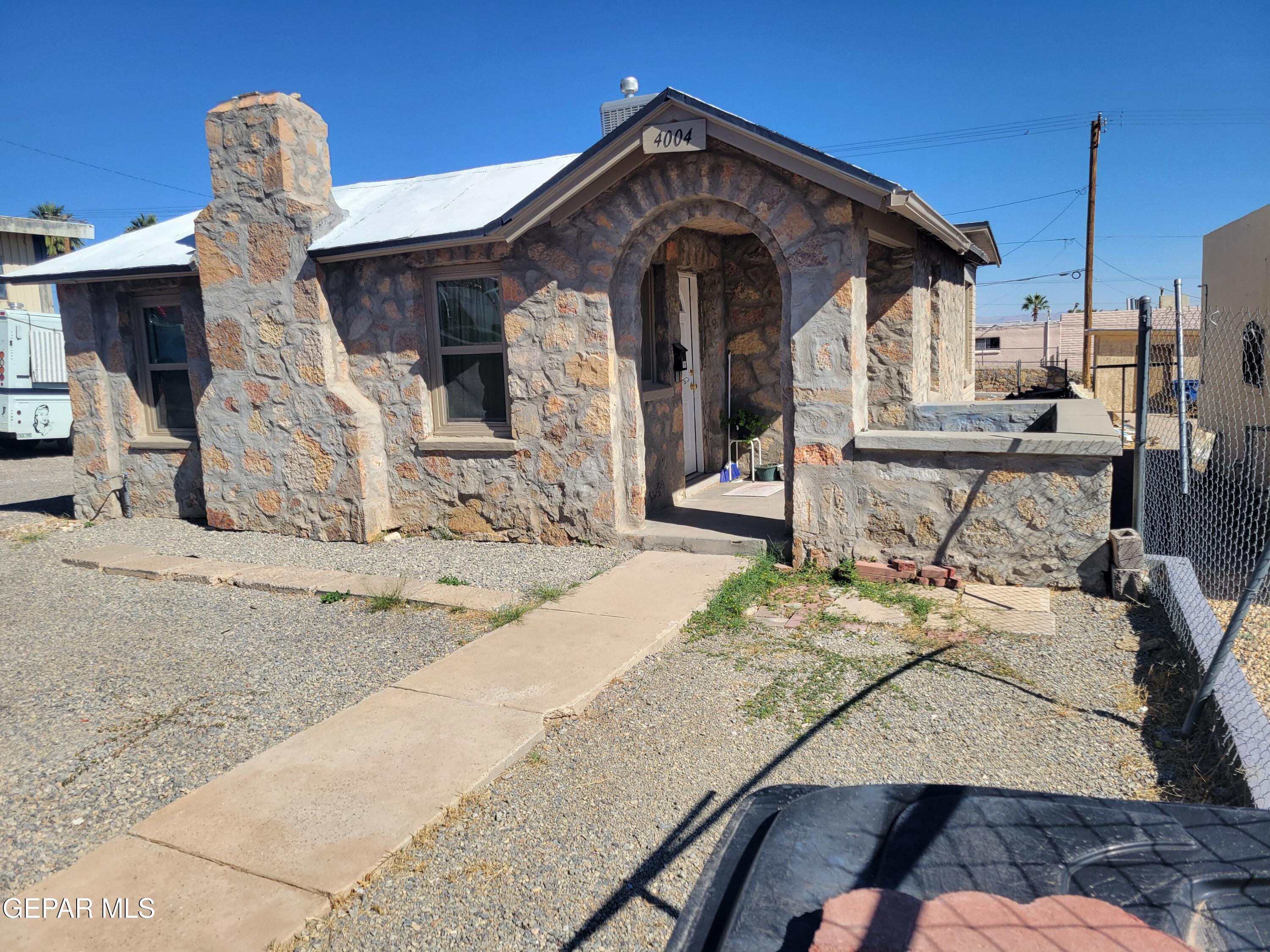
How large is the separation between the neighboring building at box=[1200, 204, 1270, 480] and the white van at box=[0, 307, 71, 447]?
18.5 meters

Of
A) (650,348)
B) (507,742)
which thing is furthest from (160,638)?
(650,348)

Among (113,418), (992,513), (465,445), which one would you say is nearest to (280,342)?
(465,445)

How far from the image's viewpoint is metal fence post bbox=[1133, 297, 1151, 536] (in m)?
5.52

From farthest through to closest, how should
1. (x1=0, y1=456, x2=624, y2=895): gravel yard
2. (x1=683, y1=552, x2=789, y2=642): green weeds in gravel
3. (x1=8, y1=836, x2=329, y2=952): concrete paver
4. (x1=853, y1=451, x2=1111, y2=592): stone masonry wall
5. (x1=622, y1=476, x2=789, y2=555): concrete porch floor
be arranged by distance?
(x1=622, y1=476, x2=789, y2=555): concrete porch floor → (x1=853, y1=451, x2=1111, y2=592): stone masonry wall → (x1=683, y1=552, x2=789, y2=642): green weeds in gravel → (x1=0, y1=456, x2=624, y2=895): gravel yard → (x1=8, y1=836, x2=329, y2=952): concrete paver

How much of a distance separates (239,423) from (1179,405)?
25.1ft

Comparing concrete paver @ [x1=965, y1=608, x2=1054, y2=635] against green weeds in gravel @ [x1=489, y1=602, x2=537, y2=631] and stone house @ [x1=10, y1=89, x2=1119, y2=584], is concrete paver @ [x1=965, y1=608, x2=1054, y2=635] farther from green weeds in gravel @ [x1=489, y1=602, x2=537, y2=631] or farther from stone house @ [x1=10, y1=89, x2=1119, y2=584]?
green weeds in gravel @ [x1=489, y1=602, x2=537, y2=631]

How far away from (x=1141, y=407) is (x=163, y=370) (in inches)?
356

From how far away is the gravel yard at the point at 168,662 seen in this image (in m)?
3.69

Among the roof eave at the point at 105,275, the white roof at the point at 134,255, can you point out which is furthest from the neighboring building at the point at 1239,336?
the white roof at the point at 134,255

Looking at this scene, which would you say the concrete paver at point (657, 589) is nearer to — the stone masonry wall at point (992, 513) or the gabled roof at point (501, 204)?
the stone masonry wall at point (992, 513)

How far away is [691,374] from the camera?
9.31m

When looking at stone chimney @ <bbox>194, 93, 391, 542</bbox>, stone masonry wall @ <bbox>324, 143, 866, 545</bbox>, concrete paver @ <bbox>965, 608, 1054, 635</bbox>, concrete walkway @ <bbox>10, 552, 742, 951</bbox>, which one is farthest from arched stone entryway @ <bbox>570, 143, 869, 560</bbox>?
stone chimney @ <bbox>194, 93, 391, 542</bbox>

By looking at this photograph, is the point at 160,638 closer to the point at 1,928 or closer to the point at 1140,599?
the point at 1,928

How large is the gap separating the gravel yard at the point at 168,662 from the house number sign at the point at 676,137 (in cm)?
316
